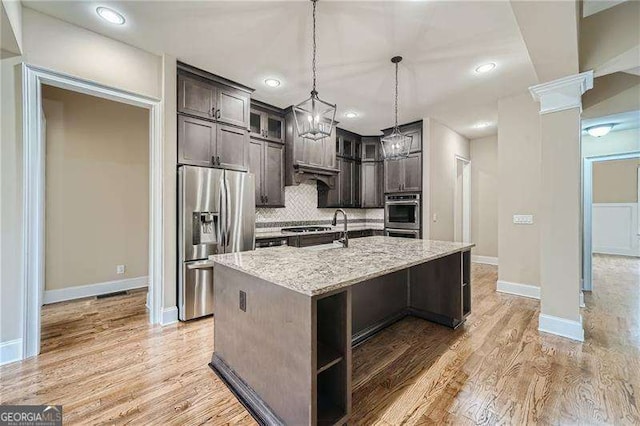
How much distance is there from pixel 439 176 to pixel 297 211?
2.67 metres

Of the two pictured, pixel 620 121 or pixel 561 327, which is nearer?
pixel 561 327

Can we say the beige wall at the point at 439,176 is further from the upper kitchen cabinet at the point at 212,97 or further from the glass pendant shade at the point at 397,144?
the upper kitchen cabinet at the point at 212,97

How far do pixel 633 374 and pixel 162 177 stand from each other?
4.39 meters

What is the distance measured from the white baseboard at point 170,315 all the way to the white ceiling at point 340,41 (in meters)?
2.69

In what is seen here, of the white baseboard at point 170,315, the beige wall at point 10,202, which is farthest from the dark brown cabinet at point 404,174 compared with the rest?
the beige wall at point 10,202

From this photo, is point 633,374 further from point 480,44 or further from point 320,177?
point 320,177

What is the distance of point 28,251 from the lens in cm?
231

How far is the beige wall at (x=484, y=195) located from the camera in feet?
19.6

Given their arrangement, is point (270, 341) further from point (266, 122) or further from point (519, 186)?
point (519, 186)

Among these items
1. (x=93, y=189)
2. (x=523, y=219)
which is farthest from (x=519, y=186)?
(x=93, y=189)

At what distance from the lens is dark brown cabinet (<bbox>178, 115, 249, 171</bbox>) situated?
3.12 metres

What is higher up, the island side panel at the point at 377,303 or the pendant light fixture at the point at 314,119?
the pendant light fixture at the point at 314,119

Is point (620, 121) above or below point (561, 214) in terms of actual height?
above

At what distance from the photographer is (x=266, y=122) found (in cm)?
427
